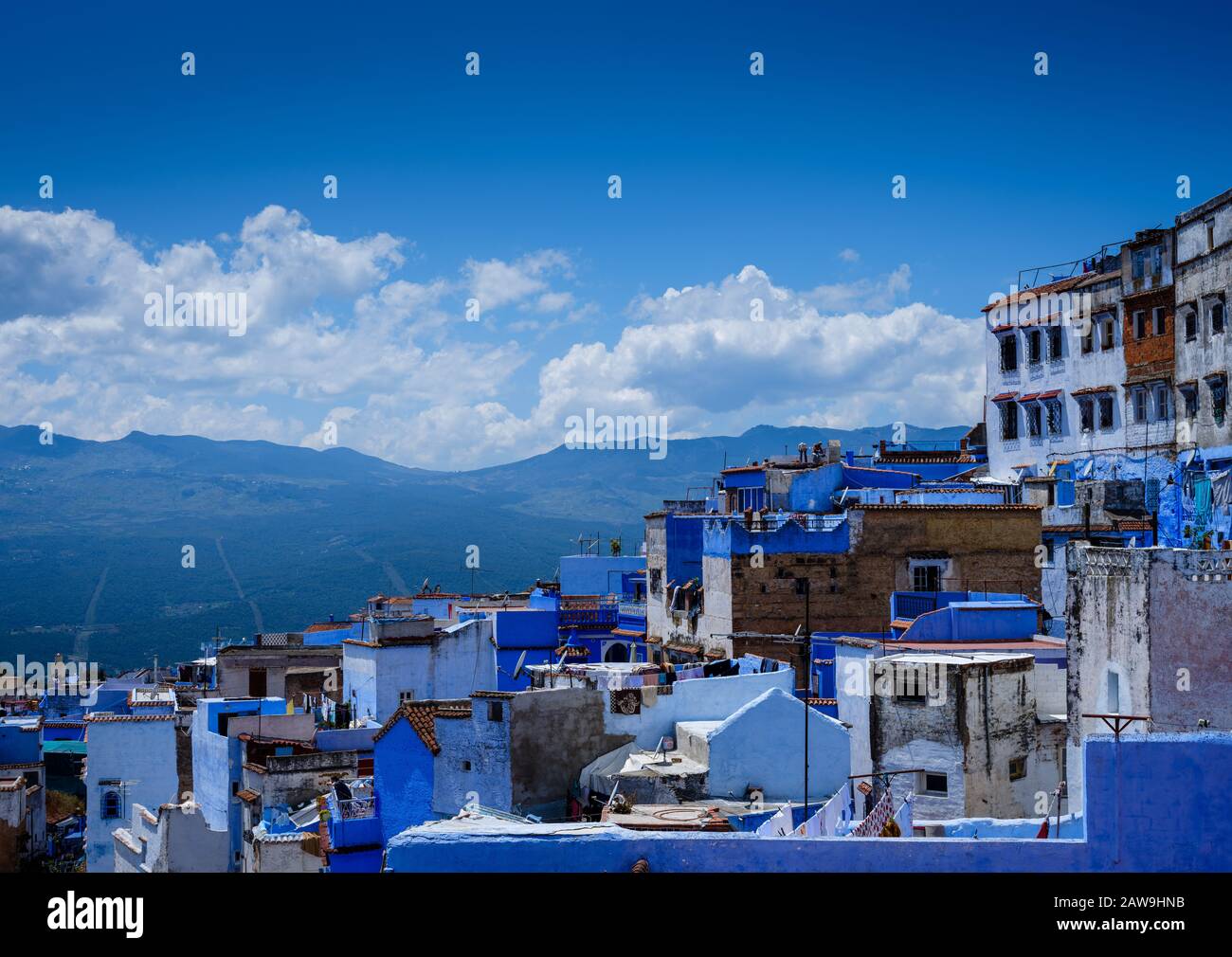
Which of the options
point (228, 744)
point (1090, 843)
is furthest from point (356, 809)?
point (1090, 843)

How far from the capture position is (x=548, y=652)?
3872 cm

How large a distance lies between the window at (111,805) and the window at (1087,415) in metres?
31.6

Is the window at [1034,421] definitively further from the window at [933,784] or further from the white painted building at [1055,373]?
the window at [933,784]

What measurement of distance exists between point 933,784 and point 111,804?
2364 centimetres

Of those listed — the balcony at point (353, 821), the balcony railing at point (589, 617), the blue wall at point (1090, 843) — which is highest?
the blue wall at point (1090, 843)

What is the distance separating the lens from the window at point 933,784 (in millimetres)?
20688

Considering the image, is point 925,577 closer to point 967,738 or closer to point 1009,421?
point 1009,421

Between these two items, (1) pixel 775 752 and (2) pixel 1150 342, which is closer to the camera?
(1) pixel 775 752

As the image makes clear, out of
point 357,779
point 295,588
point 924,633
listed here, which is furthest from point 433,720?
point 295,588

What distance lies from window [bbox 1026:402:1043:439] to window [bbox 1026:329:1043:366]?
1536 millimetres

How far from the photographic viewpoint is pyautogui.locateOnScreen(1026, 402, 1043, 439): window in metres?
44.1

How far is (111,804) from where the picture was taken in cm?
3447

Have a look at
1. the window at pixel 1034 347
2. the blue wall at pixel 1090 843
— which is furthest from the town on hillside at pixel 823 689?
the window at pixel 1034 347
